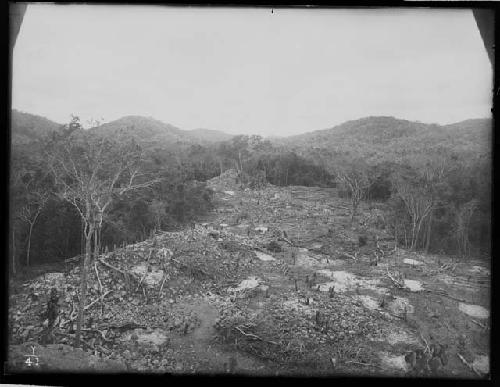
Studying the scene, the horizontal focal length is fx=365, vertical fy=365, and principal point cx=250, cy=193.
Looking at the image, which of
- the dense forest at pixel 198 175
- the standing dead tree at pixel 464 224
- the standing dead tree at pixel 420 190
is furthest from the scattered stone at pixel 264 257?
the standing dead tree at pixel 464 224

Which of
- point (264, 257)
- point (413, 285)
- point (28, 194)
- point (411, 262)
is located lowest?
point (413, 285)

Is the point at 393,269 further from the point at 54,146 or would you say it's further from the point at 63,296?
the point at 54,146

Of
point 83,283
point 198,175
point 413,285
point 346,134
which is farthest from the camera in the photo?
point 198,175

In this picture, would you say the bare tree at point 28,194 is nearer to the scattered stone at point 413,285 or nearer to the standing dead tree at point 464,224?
the scattered stone at point 413,285

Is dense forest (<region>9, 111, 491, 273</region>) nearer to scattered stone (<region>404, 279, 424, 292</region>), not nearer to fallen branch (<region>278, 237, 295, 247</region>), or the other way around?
scattered stone (<region>404, 279, 424, 292</region>)

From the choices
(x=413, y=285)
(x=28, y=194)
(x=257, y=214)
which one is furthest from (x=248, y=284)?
(x=28, y=194)

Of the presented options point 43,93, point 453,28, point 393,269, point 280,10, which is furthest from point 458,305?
point 43,93

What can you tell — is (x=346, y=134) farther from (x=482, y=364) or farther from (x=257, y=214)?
(x=482, y=364)
